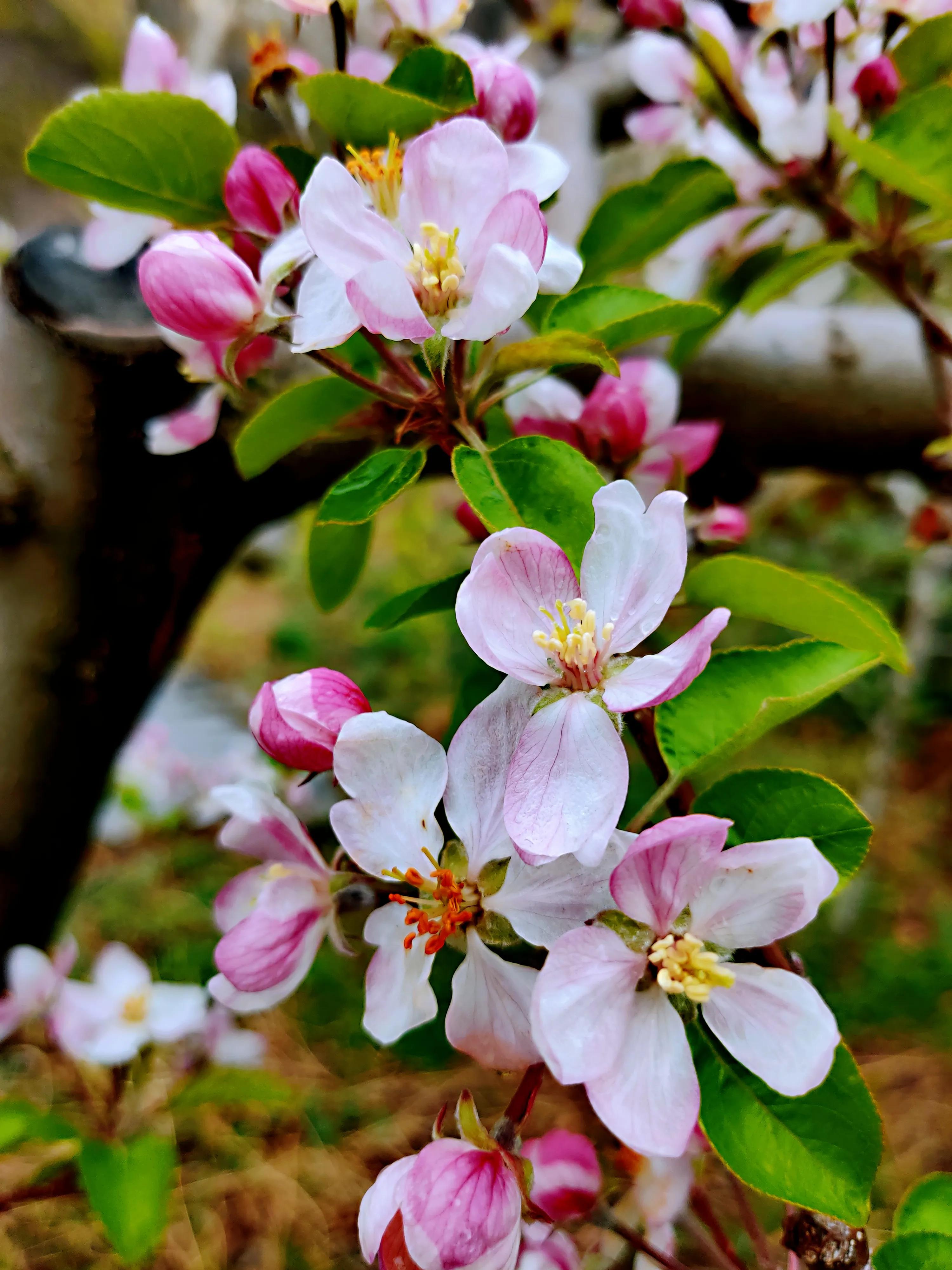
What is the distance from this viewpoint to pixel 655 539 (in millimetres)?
269

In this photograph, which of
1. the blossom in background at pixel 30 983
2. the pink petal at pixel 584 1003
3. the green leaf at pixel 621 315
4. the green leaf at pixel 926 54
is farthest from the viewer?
the blossom in background at pixel 30 983

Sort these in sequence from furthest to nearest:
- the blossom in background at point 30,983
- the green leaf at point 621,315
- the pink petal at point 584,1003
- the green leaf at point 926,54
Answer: the blossom in background at point 30,983 < the green leaf at point 926,54 < the green leaf at point 621,315 < the pink petal at point 584,1003

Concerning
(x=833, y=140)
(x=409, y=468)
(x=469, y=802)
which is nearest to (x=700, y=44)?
(x=833, y=140)

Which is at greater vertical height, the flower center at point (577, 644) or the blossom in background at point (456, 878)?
the flower center at point (577, 644)

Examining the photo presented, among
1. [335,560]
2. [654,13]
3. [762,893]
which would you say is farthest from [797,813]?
[654,13]

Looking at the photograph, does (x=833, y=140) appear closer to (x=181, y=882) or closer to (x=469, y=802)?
(x=469, y=802)

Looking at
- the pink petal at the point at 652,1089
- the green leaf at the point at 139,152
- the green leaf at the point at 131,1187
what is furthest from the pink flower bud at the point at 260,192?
the green leaf at the point at 131,1187

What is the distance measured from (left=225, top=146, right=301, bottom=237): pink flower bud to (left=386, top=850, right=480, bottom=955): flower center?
27cm

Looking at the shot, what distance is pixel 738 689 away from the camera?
310 millimetres

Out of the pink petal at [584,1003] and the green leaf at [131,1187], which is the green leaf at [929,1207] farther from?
the green leaf at [131,1187]

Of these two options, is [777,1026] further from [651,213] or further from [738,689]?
[651,213]

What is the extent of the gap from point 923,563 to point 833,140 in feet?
3.23

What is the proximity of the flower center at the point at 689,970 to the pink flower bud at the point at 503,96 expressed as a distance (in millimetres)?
357

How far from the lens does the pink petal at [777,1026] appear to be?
0.24 metres
